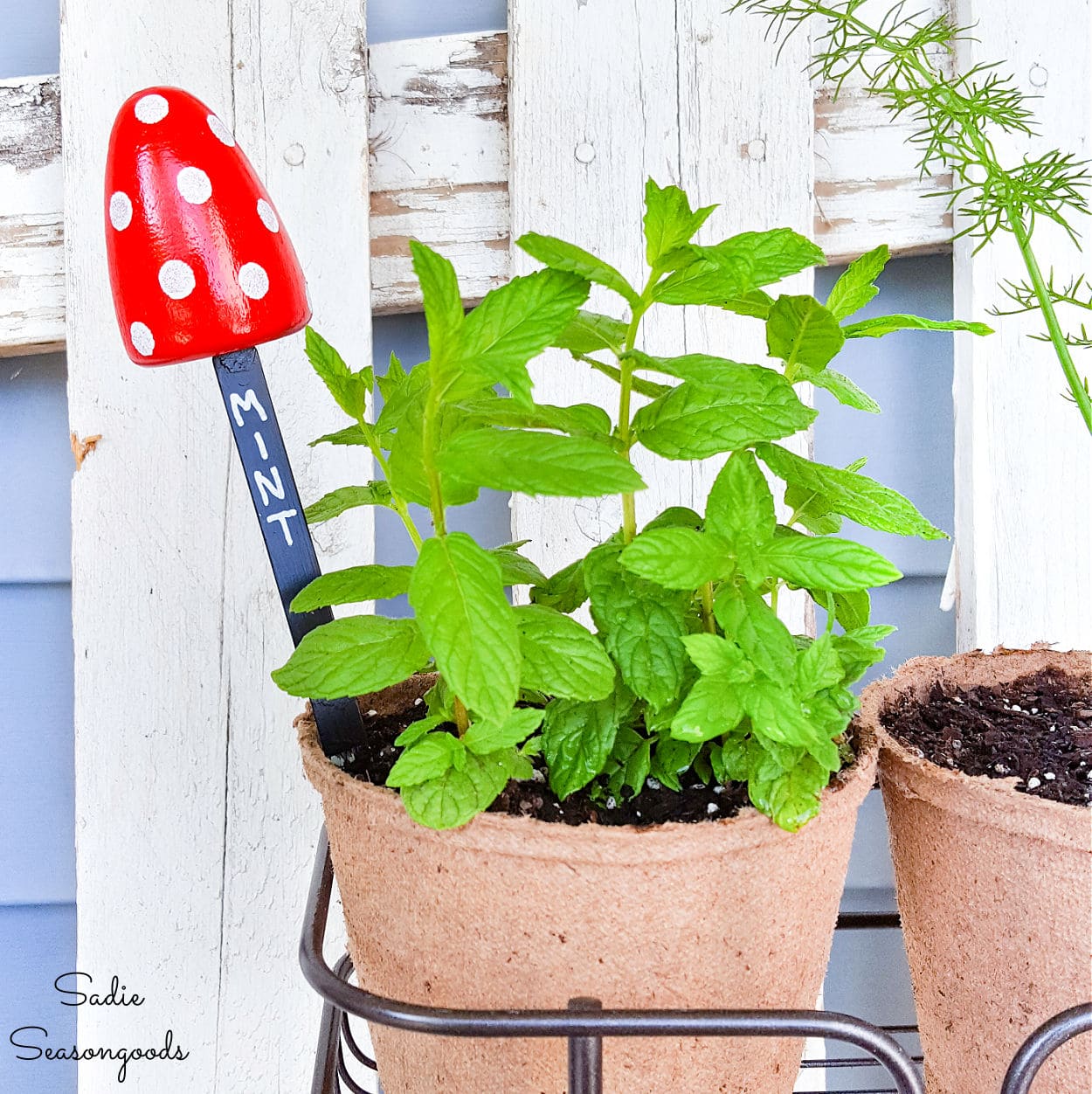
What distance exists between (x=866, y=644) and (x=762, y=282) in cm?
18

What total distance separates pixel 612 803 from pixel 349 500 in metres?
0.20

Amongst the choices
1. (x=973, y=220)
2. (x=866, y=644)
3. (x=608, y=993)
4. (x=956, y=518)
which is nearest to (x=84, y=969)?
(x=608, y=993)

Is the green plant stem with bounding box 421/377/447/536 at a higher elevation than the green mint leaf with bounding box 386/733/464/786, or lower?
higher

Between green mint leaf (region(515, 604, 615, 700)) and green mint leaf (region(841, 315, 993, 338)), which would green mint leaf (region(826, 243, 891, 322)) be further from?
green mint leaf (region(515, 604, 615, 700))

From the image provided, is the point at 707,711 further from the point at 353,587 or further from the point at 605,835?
the point at 353,587

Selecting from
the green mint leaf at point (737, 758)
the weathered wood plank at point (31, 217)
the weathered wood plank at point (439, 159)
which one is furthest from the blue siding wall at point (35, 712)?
the green mint leaf at point (737, 758)

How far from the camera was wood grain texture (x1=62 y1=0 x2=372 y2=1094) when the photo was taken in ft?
2.54

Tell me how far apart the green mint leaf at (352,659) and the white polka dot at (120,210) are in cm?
22

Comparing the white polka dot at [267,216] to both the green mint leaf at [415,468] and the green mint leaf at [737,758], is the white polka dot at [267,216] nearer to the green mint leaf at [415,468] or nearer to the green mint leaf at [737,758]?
the green mint leaf at [415,468]

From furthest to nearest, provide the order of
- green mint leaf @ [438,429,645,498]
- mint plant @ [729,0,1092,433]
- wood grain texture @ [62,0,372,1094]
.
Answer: wood grain texture @ [62,0,372,1094] → mint plant @ [729,0,1092,433] → green mint leaf @ [438,429,645,498]

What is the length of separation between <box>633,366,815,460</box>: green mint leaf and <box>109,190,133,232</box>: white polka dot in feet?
0.88

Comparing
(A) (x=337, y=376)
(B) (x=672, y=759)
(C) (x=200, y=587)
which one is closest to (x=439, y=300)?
(A) (x=337, y=376)

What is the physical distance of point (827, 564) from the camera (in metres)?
0.45

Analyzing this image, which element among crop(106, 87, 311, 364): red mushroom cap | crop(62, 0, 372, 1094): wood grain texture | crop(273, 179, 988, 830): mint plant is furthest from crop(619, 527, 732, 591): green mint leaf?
crop(62, 0, 372, 1094): wood grain texture
